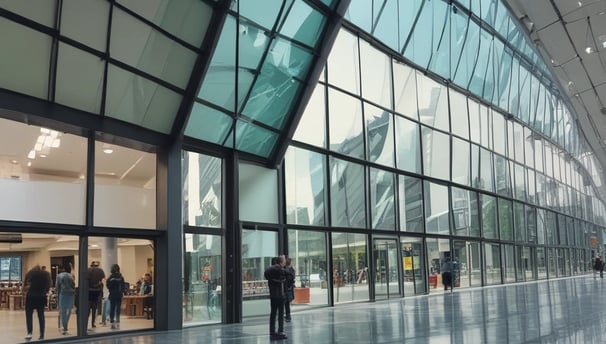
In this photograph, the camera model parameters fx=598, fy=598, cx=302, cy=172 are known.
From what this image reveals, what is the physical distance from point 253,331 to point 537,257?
29646 millimetres

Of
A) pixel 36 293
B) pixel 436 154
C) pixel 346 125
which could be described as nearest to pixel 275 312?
pixel 36 293

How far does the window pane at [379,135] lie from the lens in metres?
20.5

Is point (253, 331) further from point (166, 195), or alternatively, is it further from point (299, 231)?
point (299, 231)

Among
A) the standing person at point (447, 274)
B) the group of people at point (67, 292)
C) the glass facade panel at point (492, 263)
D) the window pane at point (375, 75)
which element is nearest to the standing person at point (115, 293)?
the group of people at point (67, 292)

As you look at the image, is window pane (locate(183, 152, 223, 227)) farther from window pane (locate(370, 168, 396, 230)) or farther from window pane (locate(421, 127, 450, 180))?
window pane (locate(421, 127, 450, 180))

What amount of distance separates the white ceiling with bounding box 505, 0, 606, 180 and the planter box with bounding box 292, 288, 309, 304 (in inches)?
490

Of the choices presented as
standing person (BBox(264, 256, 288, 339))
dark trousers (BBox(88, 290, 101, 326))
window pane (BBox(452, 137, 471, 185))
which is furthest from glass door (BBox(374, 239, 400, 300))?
dark trousers (BBox(88, 290, 101, 326))

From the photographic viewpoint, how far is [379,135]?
69.1 ft

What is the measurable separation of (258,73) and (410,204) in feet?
34.6

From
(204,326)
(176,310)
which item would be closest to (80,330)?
(176,310)

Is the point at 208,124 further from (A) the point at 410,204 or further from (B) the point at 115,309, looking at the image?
(A) the point at 410,204

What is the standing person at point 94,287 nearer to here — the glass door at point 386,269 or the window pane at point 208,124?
the window pane at point 208,124

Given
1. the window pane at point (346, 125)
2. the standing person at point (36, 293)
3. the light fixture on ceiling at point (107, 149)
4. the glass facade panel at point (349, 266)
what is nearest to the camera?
the standing person at point (36, 293)

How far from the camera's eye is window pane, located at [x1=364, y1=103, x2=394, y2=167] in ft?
67.3
